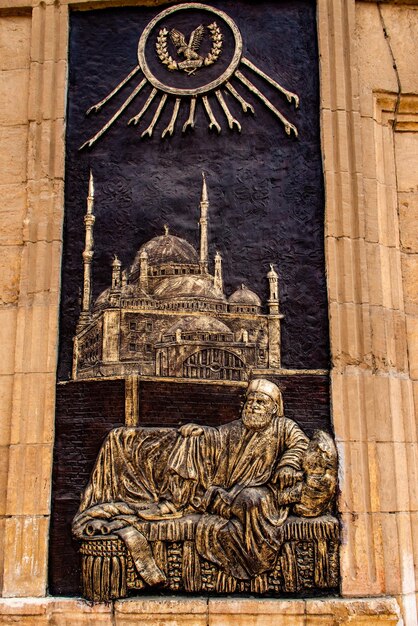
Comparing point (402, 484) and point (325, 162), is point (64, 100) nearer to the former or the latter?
point (325, 162)

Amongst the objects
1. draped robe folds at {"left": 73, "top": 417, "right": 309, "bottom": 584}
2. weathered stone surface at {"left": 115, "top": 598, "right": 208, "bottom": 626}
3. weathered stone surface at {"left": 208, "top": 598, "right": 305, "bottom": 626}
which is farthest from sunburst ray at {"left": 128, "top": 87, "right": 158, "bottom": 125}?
weathered stone surface at {"left": 208, "top": 598, "right": 305, "bottom": 626}

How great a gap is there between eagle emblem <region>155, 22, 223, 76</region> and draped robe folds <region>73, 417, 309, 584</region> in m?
3.85

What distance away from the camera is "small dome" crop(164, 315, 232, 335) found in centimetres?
695

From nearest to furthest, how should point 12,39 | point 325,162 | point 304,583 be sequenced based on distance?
point 304,583
point 325,162
point 12,39

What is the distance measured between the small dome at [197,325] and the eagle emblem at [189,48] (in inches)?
107

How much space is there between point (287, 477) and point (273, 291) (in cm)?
182

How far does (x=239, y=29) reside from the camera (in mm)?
7785

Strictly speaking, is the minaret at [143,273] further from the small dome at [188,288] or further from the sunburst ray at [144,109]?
the sunburst ray at [144,109]

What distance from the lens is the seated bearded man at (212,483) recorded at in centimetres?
634

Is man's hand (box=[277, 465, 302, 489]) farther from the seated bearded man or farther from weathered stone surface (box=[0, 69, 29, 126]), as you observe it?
weathered stone surface (box=[0, 69, 29, 126])

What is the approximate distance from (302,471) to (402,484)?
3.29 ft

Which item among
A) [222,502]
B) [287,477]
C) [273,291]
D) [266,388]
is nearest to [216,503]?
[222,502]

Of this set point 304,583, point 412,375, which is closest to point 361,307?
point 412,375

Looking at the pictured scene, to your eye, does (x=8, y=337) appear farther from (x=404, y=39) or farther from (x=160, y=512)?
(x=404, y=39)
